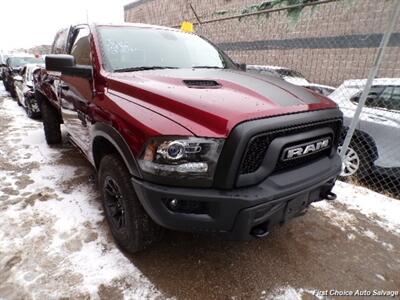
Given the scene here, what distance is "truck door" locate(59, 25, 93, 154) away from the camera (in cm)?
293

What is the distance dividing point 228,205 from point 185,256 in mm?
1017

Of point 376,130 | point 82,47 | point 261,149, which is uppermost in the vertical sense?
point 82,47

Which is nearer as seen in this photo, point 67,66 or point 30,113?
point 67,66

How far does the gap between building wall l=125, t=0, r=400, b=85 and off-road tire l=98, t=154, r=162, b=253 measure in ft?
21.1

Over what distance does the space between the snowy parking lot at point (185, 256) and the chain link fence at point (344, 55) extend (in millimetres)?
794

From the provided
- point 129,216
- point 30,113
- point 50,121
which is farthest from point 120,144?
point 30,113

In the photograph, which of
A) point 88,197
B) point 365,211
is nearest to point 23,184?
point 88,197

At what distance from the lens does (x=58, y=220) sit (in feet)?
9.91

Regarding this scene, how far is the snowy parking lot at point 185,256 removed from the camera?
7.41 feet

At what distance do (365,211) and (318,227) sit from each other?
2.70 ft

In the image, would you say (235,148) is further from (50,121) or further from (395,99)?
(50,121)

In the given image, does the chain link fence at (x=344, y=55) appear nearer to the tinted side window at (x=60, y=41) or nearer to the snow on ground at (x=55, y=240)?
the tinted side window at (x=60, y=41)

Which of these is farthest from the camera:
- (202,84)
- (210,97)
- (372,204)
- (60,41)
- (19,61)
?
(19,61)

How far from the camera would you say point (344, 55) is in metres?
9.73
